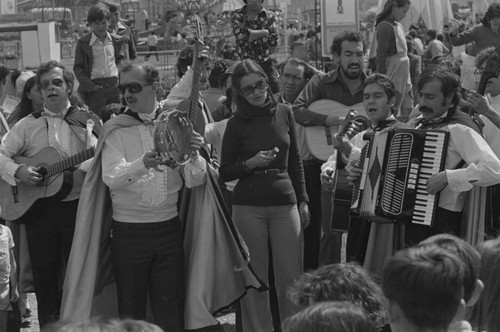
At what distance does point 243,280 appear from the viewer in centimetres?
566

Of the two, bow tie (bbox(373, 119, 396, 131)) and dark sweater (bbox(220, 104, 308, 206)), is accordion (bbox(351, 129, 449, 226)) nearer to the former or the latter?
bow tie (bbox(373, 119, 396, 131))

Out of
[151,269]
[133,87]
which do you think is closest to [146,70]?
[133,87]

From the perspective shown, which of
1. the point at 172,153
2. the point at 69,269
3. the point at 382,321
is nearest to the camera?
the point at 382,321

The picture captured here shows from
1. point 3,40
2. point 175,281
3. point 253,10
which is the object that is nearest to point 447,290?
point 175,281

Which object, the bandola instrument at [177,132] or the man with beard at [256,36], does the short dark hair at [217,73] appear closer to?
the man with beard at [256,36]

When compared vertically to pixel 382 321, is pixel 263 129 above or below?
above

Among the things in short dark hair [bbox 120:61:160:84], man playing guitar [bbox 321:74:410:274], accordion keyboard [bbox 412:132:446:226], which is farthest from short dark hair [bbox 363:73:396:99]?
short dark hair [bbox 120:61:160:84]

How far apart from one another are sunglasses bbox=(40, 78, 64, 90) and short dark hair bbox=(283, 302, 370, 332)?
358 cm

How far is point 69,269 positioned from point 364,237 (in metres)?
1.87

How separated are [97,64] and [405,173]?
227 inches

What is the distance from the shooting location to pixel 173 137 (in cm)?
502

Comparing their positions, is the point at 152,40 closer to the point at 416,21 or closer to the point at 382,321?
the point at 416,21

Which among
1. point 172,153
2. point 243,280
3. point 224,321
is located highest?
point 172,153

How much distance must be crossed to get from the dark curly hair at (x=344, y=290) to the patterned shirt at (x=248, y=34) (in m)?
5.19
